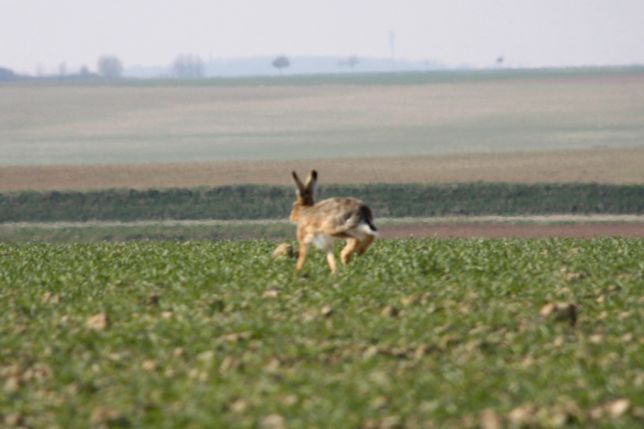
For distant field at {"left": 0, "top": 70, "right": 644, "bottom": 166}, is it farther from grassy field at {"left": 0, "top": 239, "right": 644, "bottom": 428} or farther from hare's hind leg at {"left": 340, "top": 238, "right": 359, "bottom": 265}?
grassy field at {"left": 0, "top": 239, "right": 644, "bottom": 428}

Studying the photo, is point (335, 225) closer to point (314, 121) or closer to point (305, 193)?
point (305, 193)

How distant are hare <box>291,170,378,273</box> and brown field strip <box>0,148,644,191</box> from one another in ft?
133

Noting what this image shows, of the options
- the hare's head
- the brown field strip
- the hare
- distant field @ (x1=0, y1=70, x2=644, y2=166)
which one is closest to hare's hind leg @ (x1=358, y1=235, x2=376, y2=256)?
the hare

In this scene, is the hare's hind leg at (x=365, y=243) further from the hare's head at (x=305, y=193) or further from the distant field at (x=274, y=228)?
the distant field at (x=274, y=228)

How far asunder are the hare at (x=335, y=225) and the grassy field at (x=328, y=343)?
1.27 ft

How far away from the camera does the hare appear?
724 inches

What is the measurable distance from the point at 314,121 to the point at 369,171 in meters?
44.0

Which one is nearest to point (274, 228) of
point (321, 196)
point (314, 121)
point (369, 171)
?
point (321, 196)

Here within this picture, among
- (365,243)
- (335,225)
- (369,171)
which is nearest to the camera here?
(335,225)

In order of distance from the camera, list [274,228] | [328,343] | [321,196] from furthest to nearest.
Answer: [321,196] < [274,228] < [328,343]

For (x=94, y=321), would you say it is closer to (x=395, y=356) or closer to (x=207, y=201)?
(x=395, y=356)

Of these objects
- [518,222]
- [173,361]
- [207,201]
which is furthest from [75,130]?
[173,361]

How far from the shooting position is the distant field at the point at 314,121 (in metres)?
85.4

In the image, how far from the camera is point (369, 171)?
6875 cm
